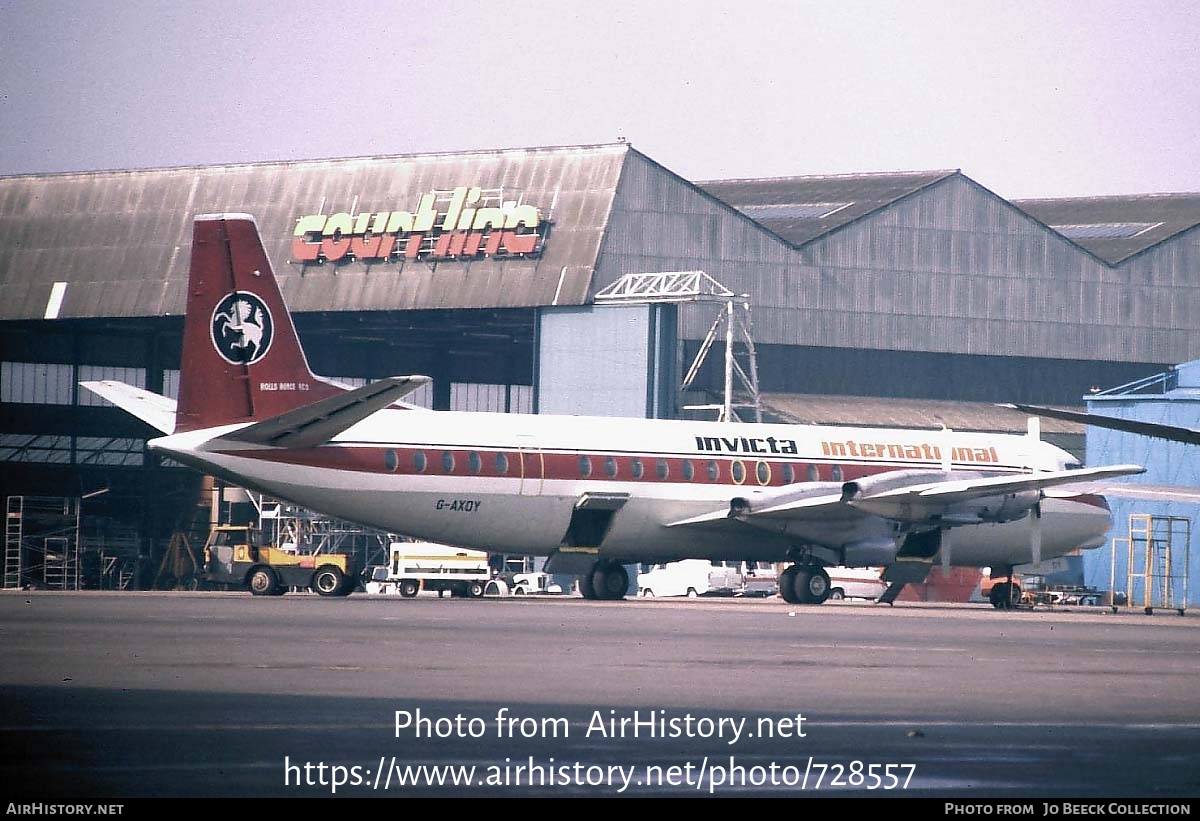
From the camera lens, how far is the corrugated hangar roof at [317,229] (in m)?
66.7

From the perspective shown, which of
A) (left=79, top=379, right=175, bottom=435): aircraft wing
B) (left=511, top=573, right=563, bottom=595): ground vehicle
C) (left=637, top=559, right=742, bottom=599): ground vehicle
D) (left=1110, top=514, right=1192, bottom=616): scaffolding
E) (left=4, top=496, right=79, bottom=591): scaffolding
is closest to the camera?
(left=79, top=379, right=175, bottom=435): aircraft wing

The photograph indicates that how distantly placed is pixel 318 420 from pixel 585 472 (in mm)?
6858

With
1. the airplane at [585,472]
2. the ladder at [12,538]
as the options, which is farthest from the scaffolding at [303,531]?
the airplane at [585,472]

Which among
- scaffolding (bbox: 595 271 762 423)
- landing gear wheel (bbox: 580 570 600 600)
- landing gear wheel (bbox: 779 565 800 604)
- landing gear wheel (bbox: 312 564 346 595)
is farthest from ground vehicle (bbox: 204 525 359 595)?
scaffolding (bbox: 595 271 762 423)

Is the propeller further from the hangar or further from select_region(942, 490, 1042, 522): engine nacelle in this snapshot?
the hangar

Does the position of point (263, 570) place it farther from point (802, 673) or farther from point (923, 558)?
point (802, 673)

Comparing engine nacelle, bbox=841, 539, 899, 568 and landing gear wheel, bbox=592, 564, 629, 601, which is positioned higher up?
engine nacelle, bbox=841, 539, 899, 568

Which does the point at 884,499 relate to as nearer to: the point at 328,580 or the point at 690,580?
the point at 328,580

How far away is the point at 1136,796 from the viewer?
1045 cm

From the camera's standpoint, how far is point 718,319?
65.4 meters

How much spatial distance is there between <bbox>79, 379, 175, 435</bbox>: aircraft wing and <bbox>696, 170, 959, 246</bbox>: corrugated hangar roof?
→ 34953 mm

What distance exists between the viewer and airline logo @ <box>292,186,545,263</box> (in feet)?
220

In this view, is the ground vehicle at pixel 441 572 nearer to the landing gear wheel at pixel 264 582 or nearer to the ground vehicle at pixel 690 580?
the landing gear wheel at pixel 264 582
